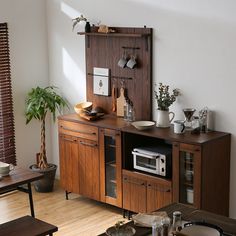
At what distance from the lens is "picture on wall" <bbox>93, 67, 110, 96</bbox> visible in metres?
6.22

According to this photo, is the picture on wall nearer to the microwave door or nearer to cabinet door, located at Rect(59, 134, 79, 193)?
cabinet door, located at Rect(59, 134, 79, 193)

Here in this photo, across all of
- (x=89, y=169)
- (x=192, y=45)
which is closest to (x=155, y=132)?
(x=192, y=45)

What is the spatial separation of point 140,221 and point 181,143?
187cm

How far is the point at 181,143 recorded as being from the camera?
5.10m

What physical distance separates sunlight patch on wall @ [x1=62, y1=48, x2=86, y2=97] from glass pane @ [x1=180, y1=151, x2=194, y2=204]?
191cm

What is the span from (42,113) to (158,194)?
191 centimetres

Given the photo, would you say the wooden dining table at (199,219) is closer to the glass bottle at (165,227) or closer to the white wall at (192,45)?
the glass bottle at (165,227)

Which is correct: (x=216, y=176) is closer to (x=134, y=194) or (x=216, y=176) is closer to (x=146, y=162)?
(x=146, y=162)

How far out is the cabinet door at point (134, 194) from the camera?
218 inches

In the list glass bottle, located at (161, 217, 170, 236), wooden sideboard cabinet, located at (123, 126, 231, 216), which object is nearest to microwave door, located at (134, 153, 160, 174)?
wooden sideboard cabinet, located at (123, 126, 231, 216)

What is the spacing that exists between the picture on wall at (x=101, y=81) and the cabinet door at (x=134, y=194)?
1.12 m

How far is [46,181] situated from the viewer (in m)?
6.61

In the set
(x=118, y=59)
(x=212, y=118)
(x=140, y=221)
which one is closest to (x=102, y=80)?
(x=118, y=59)

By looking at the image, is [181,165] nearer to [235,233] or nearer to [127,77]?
[127,77]
